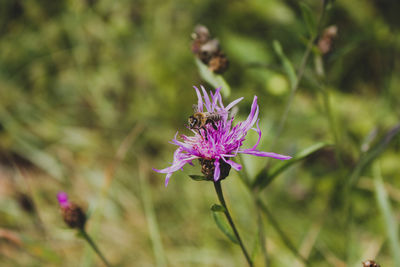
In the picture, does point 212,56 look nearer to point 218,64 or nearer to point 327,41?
point 218,64

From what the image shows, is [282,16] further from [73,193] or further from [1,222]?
[1,222]

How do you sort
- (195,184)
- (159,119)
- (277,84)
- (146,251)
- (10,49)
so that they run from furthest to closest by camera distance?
(10,49), (159,119), (195,184), (146,251), (277,84)

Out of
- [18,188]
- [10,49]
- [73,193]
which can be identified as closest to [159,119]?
[73,193]

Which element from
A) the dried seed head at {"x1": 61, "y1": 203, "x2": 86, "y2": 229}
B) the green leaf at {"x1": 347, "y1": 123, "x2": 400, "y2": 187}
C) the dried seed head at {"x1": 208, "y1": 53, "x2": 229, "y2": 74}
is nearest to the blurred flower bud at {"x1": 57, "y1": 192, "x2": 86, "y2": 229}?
the dried seed head at {"x1": 61, "y1": 203, "x2": 86, "y2": 229}

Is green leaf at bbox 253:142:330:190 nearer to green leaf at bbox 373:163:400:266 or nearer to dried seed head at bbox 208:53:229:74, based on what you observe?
dried seed head at bbox 208:53:229:74

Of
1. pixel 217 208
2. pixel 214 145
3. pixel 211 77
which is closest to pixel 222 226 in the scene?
pixel 217 208
